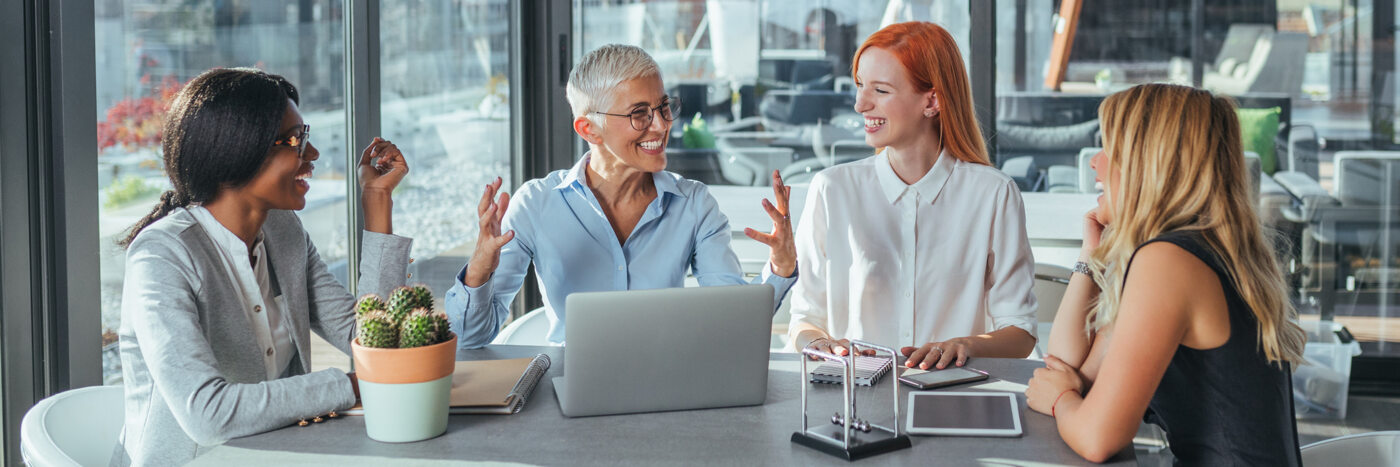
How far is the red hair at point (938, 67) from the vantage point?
248cm

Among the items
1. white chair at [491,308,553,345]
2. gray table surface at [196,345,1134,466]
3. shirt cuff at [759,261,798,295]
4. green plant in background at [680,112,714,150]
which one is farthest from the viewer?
green plant in background at [680,112,714,150]

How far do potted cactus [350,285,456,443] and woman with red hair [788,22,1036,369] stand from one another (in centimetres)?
105

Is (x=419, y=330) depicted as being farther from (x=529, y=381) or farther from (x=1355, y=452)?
(x=1355, y=452)

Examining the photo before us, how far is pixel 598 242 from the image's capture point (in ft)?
8.28

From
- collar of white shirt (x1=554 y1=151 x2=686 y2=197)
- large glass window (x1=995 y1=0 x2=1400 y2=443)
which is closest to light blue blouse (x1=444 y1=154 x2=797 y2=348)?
collar of white shirt (x1=554 y1=151 x2=686 y2=197)

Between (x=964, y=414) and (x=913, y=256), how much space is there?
835 mm

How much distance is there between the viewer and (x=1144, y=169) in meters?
1.68

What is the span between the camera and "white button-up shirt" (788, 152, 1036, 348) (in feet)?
8.25

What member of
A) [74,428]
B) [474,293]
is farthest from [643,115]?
[74,428]

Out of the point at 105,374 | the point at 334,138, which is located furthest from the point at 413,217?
the point at 105,374

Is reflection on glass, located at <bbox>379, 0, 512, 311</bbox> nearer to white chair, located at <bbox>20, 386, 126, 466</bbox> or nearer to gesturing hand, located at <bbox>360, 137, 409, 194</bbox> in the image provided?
gesturing hand, located at <bbox>360, 137, 409, 194</bbox>

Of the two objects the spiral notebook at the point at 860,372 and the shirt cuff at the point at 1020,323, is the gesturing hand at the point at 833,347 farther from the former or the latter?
the shirt cuff at the point at 1020,323

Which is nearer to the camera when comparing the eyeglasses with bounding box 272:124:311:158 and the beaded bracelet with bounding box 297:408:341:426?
the beaded bracelet with bounding box 297:408:341:426

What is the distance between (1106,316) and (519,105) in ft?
9.53
